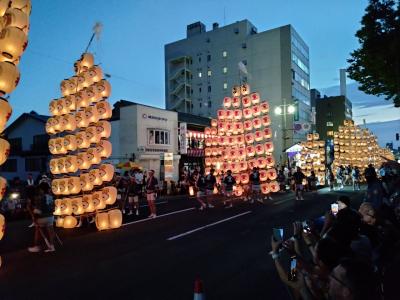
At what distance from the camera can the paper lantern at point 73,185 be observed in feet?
42.2

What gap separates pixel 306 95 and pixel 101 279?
66474 millimetres

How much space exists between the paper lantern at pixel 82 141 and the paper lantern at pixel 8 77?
18.8 feet

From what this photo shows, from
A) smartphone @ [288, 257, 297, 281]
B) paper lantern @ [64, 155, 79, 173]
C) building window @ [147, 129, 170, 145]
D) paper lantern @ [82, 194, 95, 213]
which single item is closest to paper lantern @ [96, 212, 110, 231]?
paper lantern @ [82, 194, 95, 213]

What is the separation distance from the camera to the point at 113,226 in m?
12.5

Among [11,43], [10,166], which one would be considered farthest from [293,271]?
[10,166]

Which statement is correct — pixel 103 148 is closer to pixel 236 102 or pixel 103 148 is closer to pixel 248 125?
pixel 248 125

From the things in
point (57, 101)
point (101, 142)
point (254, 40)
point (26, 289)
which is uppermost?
point (254, 40)

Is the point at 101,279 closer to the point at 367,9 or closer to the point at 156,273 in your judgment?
the point at 156,273

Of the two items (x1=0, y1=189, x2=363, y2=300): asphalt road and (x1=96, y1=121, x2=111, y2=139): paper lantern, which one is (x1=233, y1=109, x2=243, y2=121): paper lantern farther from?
(x1=96, y1=121, x2=111, y2=139): paper lantern

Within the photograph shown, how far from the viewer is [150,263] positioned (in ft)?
25.7

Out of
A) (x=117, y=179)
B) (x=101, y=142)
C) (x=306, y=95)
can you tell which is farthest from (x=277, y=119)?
(x=101, y=142)

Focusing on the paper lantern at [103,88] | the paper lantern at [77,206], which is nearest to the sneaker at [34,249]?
the paper lantern at [77,206]

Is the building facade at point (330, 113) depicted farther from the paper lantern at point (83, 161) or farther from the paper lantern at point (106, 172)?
the paper lantern at point (83, 161)

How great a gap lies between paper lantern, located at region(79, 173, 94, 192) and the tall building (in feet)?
151
